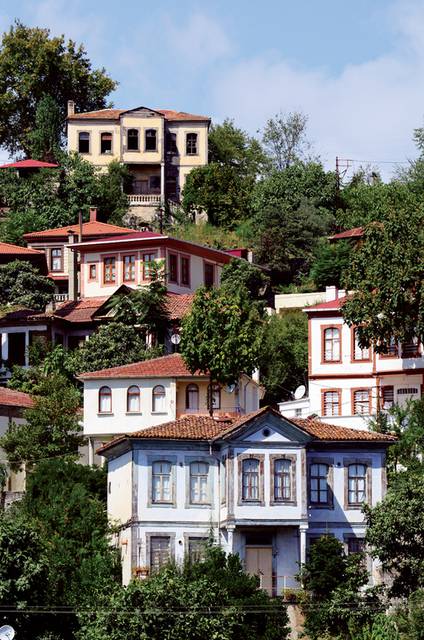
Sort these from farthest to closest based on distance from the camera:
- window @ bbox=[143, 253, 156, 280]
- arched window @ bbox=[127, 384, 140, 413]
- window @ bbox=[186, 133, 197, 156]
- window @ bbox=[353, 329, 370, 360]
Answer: window @ bbox=[186, 133, 197, 156] < window @ bbox=[143, 253, 156, 280] < window @ bbox=[353, 329, 370, 360] < arched window @ bbox=[127, 384, 140, 413]

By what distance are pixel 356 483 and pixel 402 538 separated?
4148 mm

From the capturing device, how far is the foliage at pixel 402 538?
56406 mm

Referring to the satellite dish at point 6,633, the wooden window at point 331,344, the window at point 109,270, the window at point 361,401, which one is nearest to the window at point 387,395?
the window at point 361,401

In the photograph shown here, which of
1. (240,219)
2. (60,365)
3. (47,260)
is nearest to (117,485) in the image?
(60,365)

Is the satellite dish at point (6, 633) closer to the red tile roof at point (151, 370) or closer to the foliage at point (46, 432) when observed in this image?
the foliage at point (46, 432)

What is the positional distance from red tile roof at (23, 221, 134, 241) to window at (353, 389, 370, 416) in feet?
83.7

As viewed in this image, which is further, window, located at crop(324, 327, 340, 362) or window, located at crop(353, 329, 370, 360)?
window, located at crop(324, 327, 340, 362)

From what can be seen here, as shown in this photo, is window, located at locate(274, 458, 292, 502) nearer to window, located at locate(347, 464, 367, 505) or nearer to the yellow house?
window, located at locate(347, 464, 367, 505)

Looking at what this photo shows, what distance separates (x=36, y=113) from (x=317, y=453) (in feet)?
216

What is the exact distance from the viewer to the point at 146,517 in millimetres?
59562

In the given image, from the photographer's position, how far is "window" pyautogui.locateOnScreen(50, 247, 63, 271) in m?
102

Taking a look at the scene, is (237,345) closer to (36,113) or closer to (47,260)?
(47,260)

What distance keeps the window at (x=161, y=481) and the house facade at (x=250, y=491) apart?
0.10 feet

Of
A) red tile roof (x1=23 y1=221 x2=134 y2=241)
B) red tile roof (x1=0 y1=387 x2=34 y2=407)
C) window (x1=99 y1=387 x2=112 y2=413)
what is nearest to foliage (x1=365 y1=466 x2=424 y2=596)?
window (x1=99 y1=387 x2=112 y2=413)
